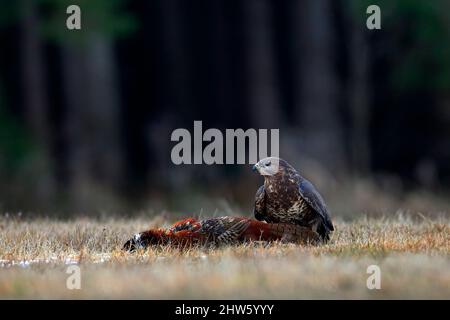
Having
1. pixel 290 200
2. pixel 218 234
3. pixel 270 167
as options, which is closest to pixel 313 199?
pixel 290 200

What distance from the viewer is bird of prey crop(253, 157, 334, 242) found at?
797 centimetres

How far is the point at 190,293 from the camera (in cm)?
599

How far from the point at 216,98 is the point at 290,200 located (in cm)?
1791

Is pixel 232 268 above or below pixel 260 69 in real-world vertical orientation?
below

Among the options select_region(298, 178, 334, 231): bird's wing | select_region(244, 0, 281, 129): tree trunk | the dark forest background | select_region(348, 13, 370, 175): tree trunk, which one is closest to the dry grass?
select_region(298, 178, 334, 231): bird's wing

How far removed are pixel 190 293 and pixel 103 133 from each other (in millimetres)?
14062

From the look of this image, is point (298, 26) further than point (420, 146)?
Yes

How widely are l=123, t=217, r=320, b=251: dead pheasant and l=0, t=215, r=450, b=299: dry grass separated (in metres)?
0.16

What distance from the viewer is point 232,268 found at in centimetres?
645

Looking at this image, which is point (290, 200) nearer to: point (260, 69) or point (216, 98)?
point (260, 69)

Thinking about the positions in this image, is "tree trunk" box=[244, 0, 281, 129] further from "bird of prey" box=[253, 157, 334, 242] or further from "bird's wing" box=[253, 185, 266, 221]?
"bird of prey" box=[253, 157, 334, 242]
